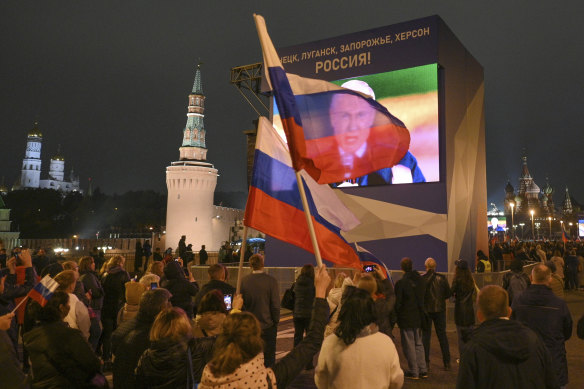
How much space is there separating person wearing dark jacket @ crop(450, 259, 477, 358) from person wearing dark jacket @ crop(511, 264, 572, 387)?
7.27 ft

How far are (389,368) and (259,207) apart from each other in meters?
2.49

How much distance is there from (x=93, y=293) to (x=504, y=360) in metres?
6.57

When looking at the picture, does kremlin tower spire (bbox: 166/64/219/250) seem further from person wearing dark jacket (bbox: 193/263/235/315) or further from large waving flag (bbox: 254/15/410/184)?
large waving flag (bbox: 254/15/410/184)

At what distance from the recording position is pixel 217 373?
106 inches

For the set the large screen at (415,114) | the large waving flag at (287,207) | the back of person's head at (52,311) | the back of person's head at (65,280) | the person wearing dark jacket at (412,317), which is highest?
the large screen at (415,114)

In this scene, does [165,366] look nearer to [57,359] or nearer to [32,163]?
[57,359]

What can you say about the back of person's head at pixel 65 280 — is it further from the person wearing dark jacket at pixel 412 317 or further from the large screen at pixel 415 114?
the large screen at pixel 415 114

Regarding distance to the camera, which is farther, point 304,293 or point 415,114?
point 415,114

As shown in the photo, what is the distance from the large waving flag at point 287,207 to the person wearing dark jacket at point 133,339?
4.71 ft

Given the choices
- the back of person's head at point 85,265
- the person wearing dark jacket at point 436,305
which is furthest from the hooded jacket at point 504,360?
the back of person's head at point 85,265

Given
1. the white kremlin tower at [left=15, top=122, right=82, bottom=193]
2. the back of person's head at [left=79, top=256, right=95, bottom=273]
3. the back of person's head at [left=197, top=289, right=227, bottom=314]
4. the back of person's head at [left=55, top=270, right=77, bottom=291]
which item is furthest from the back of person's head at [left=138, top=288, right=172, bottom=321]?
the white kremlin tower at [left=15, top=122, right=82, bottom=193]

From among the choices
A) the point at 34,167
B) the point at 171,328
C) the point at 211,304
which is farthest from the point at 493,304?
the point at 34,167

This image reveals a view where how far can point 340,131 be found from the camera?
6.00 metres

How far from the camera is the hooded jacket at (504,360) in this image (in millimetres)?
3361
